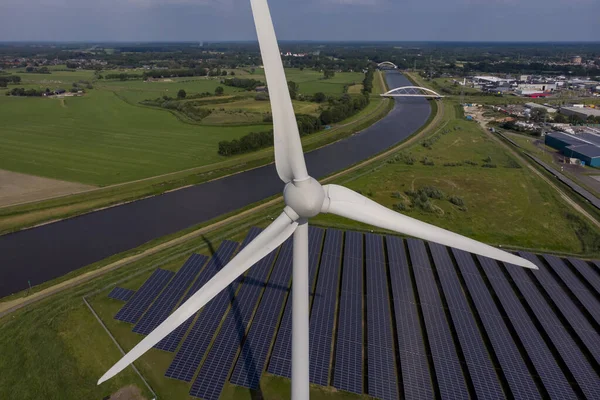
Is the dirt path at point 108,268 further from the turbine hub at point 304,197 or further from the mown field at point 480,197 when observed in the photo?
the turbine hub at point 304,197

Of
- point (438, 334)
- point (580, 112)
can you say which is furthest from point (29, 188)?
point (580, 112)

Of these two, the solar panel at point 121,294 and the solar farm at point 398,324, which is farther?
the solar panel at point 121,294

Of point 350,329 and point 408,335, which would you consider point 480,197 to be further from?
point 350,329

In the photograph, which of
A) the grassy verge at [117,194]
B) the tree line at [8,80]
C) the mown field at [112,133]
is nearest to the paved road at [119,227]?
the grassy verge at [117,194]

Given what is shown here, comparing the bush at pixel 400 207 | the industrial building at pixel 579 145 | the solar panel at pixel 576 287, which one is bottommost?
the solar panel at pixel 576 287

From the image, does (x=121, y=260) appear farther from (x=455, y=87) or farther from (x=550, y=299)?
(x=455, y=87)

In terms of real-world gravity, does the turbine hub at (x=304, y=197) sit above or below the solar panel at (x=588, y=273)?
above
